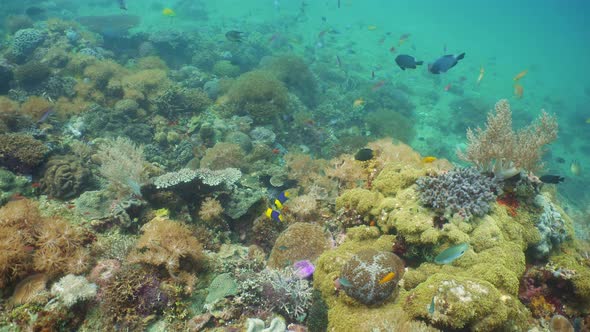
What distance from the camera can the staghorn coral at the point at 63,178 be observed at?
20.7 feet

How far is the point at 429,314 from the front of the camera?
10.4 feet

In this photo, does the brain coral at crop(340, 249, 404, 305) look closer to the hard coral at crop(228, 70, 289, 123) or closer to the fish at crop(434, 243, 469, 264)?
the fish at crop(434, 243, 469, 264)

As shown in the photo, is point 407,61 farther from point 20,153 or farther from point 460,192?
point 20,153

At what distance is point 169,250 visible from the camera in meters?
4.21

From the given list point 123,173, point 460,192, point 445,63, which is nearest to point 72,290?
point 123,173

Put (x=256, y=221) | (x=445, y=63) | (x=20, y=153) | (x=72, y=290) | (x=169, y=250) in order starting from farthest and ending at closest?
(x=445, y=63), (x=20, y=153), (x=256, y=221), (x=169, y=250), (x=72, y=290)

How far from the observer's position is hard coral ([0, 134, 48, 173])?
659cm

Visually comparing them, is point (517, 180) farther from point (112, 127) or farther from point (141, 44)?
point (141, 44)

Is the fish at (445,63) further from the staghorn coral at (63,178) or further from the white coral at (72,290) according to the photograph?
the staghorn coral at (63,178)

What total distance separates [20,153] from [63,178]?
1.45 m

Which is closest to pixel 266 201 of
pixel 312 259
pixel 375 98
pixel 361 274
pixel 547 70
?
pixel 312 259

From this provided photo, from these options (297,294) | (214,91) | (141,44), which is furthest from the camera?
(141,44)

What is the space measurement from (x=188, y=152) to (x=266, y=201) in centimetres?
475

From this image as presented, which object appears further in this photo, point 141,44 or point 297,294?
point 141,44
